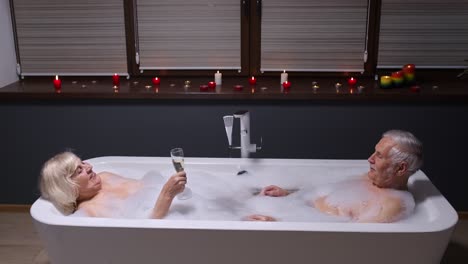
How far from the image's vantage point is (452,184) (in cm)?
296

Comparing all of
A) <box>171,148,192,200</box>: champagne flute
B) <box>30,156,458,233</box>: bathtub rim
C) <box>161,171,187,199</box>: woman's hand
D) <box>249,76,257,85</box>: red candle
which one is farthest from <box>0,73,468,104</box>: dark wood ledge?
<box>30,156,458,233</box>: bathtub rim

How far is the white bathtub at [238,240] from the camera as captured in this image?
5.93 feet

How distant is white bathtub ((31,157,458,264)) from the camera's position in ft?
5.93

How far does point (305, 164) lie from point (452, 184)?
107 centimetres

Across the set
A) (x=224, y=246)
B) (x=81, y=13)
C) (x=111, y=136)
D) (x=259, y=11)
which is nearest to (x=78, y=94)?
(x=111, y=136)

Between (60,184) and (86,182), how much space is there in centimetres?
11

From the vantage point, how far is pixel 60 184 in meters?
2.07

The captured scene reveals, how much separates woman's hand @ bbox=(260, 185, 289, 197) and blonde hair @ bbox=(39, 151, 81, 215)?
0.83m

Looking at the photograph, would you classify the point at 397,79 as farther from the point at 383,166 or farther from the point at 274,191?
Answer: the point at 274,191

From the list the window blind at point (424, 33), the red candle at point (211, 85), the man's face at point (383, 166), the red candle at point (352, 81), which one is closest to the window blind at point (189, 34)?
the red candle at point (211, 85)

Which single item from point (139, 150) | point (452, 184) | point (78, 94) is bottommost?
point (452, 184)

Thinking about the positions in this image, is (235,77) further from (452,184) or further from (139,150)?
(452,184)

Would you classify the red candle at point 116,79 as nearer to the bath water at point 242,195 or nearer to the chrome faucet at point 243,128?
the bath water at point 242,195

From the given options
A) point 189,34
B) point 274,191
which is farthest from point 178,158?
point 189,34
